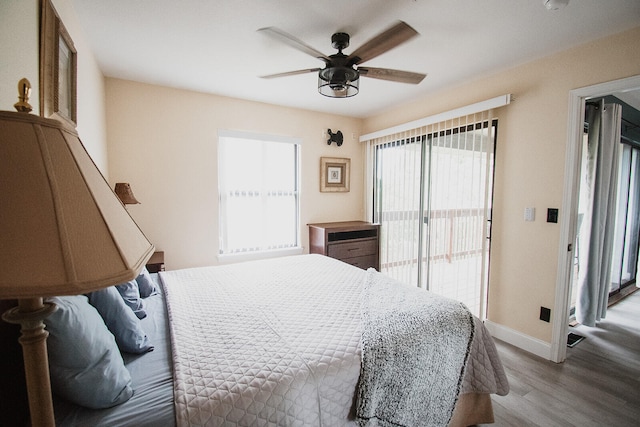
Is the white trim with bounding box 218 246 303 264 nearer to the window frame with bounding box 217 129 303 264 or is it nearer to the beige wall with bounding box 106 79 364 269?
the window frame with bounding box 217 129 303 264

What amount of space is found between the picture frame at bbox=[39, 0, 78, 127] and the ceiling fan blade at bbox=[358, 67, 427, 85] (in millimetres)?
1649

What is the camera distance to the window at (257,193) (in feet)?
11.2

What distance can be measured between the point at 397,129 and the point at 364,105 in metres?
0.55

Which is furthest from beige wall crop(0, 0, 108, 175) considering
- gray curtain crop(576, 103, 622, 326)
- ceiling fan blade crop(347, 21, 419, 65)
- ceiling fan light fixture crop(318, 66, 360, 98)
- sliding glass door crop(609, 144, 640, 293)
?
sliding glass door crop(609, 144, 640, 293)

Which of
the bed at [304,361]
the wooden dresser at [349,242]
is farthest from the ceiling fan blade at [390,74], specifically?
the wooden dresser at [349,242]

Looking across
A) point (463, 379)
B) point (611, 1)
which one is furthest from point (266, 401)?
point (611, 1)

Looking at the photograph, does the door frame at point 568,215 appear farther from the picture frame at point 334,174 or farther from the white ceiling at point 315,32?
the picture frame at point 334,174

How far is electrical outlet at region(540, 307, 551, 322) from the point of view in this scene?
2.34 m

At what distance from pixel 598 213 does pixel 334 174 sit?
298 cm

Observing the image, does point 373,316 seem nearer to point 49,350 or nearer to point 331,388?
point 331,388

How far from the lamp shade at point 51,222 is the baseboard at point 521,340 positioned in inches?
121

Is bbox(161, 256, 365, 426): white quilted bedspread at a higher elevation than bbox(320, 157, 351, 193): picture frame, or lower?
lower

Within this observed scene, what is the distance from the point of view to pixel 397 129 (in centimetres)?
359

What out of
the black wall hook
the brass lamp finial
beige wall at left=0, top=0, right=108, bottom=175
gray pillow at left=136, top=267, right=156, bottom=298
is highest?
the black wall hook
